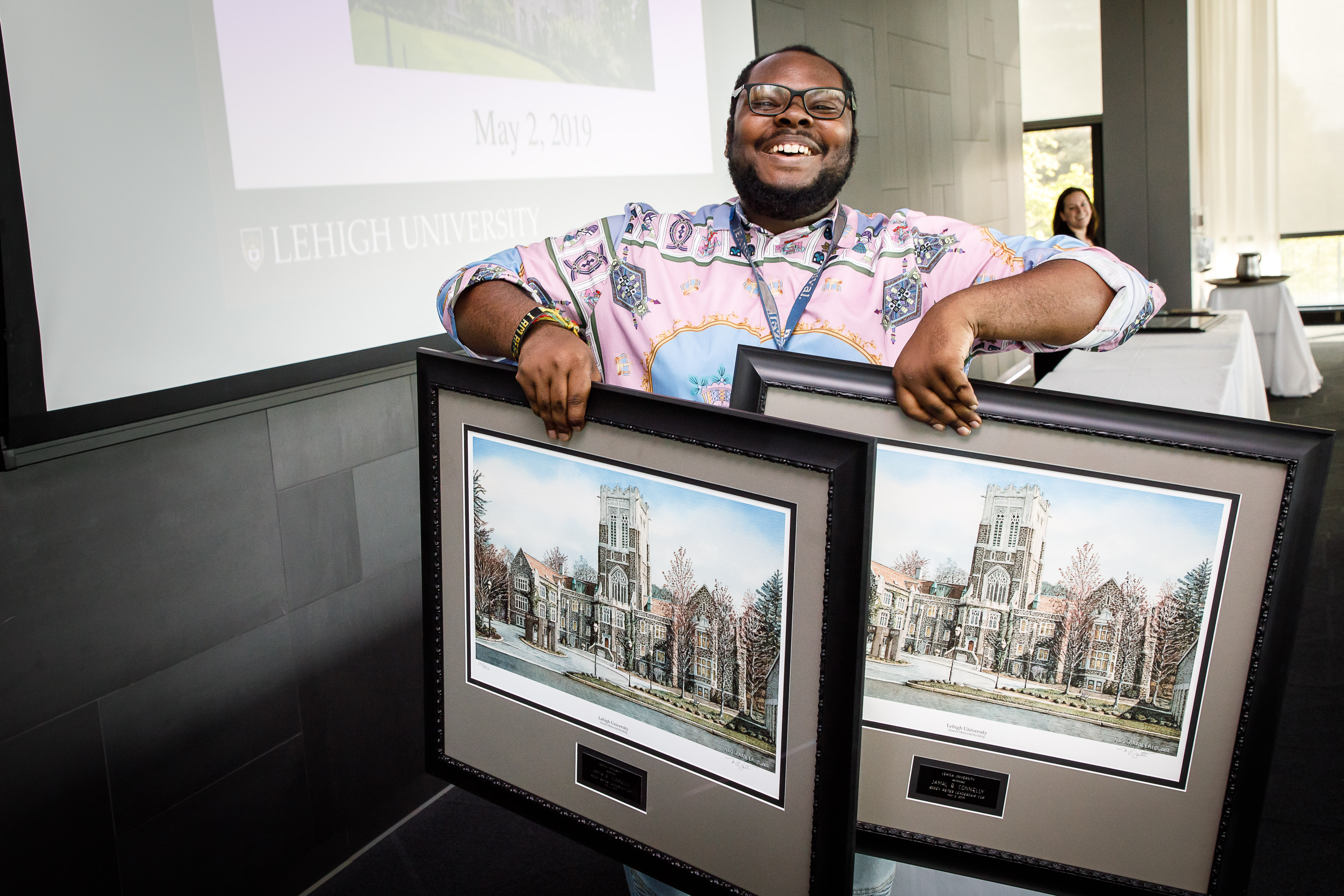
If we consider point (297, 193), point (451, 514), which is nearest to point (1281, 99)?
point (297, 193)

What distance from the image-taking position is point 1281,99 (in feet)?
27.8

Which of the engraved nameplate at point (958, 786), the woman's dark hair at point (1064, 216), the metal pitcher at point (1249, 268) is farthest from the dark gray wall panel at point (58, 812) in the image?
the metal pitcher at point (1249, 268)

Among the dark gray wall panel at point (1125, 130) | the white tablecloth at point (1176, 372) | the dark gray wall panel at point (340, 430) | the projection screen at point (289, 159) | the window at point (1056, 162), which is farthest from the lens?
the window at point (1056, 162)

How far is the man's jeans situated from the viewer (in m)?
1.04

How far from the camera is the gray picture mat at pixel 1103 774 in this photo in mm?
709

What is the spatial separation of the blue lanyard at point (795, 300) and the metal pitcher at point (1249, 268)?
20.6 feet

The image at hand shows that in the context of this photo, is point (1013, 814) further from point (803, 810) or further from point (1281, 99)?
point (1281, 99)

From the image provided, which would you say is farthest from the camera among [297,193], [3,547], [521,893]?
[521,893]

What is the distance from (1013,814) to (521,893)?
1597mm


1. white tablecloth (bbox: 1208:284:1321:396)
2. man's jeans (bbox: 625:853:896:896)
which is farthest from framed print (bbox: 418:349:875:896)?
white tablecloth (bbox: 1208:284:1321:396)

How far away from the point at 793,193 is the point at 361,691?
1.62m

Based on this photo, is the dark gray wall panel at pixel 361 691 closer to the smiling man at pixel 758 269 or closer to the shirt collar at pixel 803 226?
the smiling man at pixel 758 269

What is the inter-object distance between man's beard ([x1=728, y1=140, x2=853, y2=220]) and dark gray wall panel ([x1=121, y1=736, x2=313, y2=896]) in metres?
1.54
